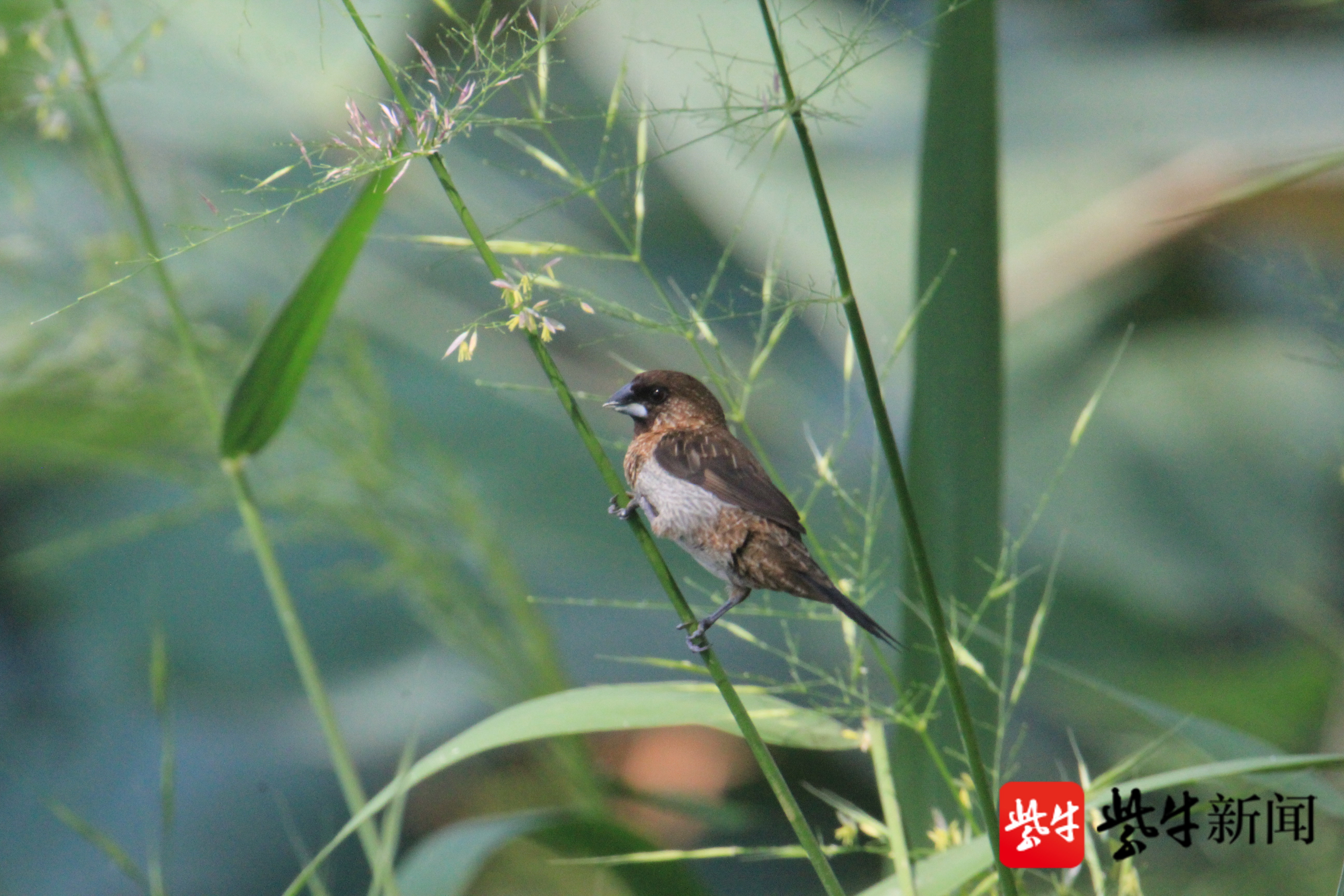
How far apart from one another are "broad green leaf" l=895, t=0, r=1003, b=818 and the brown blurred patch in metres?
1.13

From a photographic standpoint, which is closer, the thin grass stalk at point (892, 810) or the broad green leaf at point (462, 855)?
the thin grass stalk at point (892, 810)

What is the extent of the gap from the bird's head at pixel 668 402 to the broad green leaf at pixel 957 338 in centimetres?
16

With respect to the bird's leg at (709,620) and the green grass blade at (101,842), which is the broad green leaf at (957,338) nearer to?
the bird's leg at (709,620)

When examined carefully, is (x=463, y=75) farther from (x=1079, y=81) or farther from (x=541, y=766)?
(x=1079, y=81)

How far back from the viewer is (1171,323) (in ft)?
6.41

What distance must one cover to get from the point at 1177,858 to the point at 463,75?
150cm

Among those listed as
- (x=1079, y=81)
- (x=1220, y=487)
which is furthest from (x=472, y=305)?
(x=1220, y=487)

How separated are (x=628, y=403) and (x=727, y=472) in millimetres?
108

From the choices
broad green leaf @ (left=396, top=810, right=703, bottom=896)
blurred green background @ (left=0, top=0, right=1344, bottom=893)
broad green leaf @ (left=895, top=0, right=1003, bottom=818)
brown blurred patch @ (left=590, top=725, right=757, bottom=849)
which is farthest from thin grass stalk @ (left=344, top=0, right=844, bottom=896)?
brown blurred patch @ (left=590, top=725, right=757, bottom=849)

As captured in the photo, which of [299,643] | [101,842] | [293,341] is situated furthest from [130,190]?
[101,842]

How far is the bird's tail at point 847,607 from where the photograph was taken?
49 centimetres

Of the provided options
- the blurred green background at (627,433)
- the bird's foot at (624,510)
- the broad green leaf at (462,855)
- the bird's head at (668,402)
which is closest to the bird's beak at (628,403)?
the bird's head at (668,402)

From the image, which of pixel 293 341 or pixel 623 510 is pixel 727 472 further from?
pixel 293 341

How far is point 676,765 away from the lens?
1947mm
